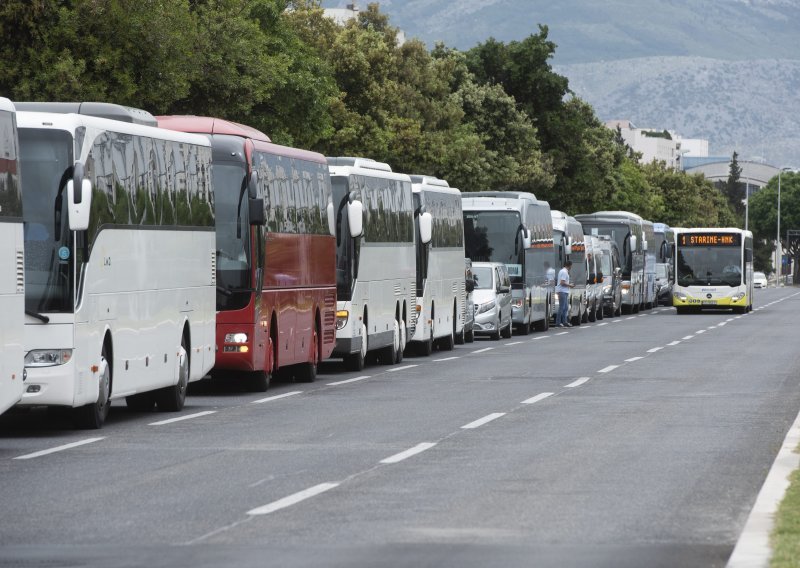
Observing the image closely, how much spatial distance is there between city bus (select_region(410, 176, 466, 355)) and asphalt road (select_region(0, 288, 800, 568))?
9.67 metres

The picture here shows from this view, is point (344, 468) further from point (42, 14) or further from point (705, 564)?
point (42, 14)

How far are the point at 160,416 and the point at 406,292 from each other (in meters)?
14.4

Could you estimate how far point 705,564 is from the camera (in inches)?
398

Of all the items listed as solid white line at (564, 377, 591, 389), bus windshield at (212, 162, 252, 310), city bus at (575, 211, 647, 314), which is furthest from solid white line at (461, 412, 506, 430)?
city bus at (575, 211, 647, 314)

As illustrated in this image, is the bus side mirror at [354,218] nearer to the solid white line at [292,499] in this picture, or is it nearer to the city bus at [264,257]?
the city bus at [264,257]

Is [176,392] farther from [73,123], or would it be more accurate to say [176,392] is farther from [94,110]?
[73,123]

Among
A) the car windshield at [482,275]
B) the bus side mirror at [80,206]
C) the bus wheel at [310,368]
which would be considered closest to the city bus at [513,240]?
the car windshield at [482,275]

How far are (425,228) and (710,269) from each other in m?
32.3

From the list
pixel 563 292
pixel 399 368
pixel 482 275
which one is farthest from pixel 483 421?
pixel 563 292

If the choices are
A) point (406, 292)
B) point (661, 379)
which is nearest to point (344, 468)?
point (661, 379)

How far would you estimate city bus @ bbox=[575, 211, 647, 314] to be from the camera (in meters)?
74.9

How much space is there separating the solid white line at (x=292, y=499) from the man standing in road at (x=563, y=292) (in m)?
43.4

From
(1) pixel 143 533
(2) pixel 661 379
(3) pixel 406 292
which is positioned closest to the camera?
(1) pixel 143 533

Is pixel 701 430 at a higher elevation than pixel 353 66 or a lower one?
lower
